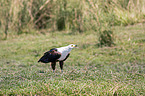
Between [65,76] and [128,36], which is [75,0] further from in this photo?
[65,76]

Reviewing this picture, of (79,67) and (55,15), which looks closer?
(79,67)

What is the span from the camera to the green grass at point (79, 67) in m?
3.65

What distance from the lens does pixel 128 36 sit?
30.9 ft

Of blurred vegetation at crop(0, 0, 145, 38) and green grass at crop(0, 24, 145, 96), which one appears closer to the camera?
green grass at crop(0, 24, 145, 96)

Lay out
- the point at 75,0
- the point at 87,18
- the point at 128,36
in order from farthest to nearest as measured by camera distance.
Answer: the point at 75,0
the point at 87,18
the point at 128,36

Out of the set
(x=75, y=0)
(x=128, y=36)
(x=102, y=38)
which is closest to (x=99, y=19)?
(x=102, y=38)

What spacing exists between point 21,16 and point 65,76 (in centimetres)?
746

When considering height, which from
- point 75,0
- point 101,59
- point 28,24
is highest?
point 75,0

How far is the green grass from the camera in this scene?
12.0ft

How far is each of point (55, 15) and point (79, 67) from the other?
6336 millimetres

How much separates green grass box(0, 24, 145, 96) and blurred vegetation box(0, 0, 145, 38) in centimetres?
59

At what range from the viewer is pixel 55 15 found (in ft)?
39.0

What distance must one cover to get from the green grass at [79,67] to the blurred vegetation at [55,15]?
0.59 metres

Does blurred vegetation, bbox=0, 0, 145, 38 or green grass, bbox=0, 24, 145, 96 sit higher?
blurred vegetation, bbox=0, 0, 145, 38
